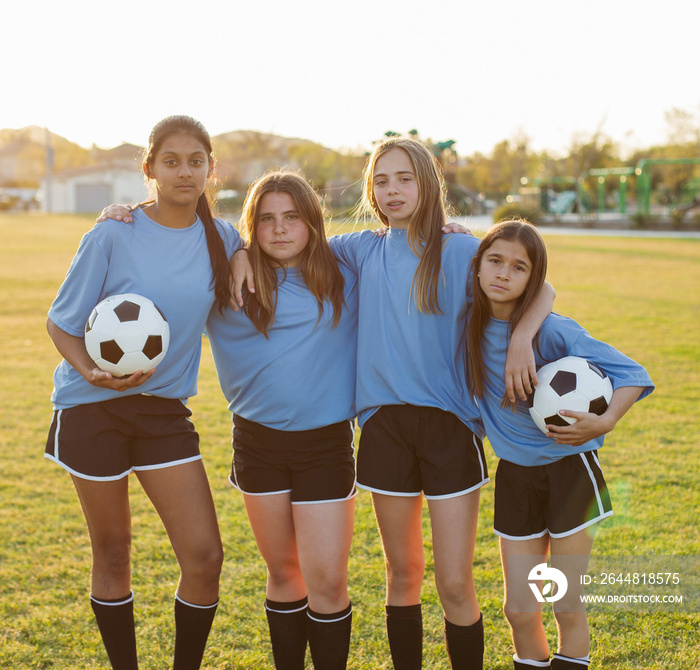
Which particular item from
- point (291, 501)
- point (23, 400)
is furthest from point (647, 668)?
point (23, 400)

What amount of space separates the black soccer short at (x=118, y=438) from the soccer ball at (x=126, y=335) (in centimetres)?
17

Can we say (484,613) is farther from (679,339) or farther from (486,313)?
(679,339)

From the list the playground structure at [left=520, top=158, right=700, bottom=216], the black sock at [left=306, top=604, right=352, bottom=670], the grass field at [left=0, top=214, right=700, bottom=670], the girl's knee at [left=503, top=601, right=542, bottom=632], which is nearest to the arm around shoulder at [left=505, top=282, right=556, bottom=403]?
the girl's knee at [left=503, top=601, right=542, bottom=632]

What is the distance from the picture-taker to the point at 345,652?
2.62 meters

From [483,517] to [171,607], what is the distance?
191 centimetres

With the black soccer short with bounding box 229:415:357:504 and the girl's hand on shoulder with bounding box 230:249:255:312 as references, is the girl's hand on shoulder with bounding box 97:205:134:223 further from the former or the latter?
the black soccer short with bounding box 229:415:357:504

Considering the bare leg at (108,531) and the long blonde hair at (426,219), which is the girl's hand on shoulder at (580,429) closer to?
the long blonde hair at (426,219)

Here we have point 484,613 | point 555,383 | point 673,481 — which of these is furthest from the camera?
point 673,481

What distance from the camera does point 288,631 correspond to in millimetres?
2670

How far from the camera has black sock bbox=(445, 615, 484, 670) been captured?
8.37 feet

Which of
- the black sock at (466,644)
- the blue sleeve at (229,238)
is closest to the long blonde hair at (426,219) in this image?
the blue sleeve at (229,238)

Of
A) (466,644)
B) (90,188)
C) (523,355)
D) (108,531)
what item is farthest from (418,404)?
(90,188)

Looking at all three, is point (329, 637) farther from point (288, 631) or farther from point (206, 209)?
point (206, 209)

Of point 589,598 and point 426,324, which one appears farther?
point 589,598
